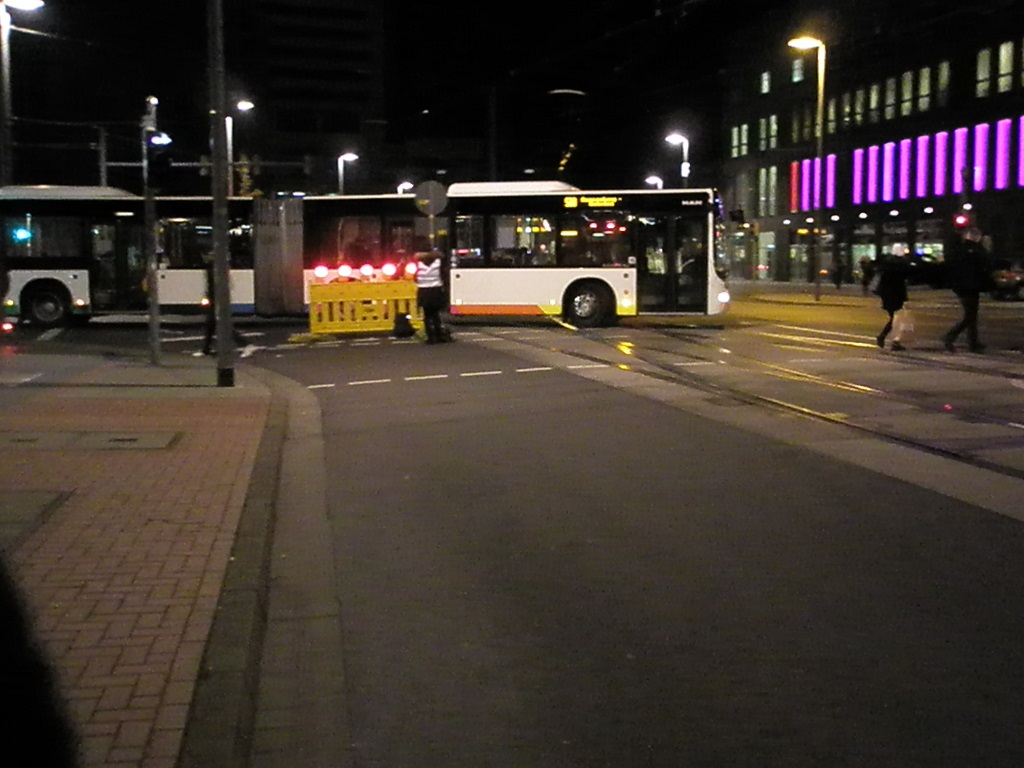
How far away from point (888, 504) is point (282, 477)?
193 inches

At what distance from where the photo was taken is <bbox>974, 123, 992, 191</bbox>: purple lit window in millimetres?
56906

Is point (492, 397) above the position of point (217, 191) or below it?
below

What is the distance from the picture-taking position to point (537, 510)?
9203 mm

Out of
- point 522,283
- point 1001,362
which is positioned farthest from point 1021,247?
point 1001,362

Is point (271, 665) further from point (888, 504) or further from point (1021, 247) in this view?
point (1021, 247)

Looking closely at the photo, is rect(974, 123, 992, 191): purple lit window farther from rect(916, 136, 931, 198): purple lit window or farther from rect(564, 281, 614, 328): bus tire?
rect(564, 281, 614, 328): bus tire

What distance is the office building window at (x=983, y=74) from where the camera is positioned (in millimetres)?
56625

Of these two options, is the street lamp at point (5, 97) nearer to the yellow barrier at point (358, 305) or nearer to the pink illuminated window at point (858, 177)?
the yellow barrier at point (358, 305)

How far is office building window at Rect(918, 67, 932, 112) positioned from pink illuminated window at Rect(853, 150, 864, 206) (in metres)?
5.74

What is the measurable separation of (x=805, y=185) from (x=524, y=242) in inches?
1907

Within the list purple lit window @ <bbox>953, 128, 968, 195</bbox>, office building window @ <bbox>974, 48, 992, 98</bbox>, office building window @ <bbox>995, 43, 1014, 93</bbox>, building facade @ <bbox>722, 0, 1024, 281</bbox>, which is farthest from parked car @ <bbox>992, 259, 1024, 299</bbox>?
office building window @ <bbox>974, 48, 992, 98</bbox>

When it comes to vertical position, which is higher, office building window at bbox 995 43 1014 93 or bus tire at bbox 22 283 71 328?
office building window at bbox 995 43 1014 93

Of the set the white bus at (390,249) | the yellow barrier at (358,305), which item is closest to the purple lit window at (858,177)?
the white bus at (390,249)

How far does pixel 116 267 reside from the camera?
29625 mm
